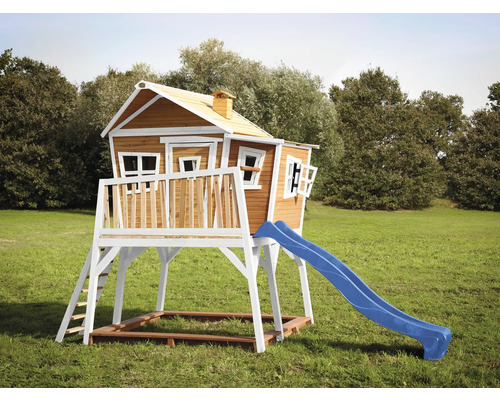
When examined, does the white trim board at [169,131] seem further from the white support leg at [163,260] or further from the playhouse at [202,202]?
the white support leg at [163,260]

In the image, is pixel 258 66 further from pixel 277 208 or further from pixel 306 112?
pixel 277 208

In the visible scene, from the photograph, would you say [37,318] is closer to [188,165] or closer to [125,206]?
[125,206]

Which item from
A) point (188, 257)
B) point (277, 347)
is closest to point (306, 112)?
point (188, 257)

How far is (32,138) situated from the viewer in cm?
3038

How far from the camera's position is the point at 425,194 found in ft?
116

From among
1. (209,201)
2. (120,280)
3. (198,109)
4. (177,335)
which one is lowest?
(177,335)

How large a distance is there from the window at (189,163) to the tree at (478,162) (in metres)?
29.9

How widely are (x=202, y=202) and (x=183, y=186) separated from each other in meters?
0.36

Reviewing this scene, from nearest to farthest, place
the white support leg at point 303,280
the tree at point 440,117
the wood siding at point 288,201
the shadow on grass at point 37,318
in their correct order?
the wood siding at point 288,201
the white support leg at point 303,280
the shadow on grass at point 37,318
the tree at point 440,117

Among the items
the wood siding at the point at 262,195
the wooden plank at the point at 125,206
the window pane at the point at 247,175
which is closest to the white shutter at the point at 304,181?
the wood siding at the point at 262,195

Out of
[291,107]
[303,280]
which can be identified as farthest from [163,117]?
[291,107]

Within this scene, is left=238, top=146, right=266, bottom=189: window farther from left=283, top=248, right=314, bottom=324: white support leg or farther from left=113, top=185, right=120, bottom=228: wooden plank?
left=113, top=185, right=120, bottom=228: wooden plank

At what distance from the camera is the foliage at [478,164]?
34.2m

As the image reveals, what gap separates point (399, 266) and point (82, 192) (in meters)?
20.8
